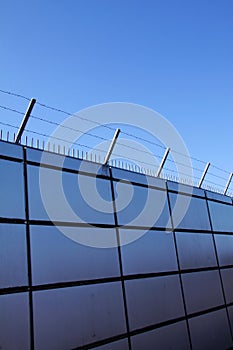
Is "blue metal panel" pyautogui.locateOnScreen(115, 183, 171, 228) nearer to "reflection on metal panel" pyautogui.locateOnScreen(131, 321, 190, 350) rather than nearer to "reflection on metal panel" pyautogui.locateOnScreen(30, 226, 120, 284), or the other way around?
"reflection on metal panel" pyautogui.locateOnScreen(30, 226, 120, 284)

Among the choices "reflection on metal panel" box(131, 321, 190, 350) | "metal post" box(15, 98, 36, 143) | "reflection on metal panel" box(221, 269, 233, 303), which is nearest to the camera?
"metal post" box(15, 98, 36, 143)

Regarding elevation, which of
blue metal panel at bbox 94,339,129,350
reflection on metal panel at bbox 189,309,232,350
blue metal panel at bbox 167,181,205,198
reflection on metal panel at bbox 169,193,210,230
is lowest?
reflection on metal panel at bbox 189,309,232,350

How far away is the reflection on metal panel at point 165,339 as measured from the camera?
13.2 feet

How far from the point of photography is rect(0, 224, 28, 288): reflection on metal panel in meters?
2.96

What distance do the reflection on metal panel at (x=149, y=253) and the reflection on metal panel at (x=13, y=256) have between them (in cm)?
154

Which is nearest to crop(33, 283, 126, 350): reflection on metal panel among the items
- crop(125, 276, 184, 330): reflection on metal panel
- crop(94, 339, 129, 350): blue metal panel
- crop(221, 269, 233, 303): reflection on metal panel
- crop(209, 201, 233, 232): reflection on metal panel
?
crop(94, 339, 129, 350): blue metal panel

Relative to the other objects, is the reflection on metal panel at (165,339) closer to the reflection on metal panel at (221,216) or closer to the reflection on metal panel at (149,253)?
the reflection on metal panel at (149,253)

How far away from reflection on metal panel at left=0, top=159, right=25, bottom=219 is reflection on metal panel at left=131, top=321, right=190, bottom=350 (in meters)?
Result: 2.22

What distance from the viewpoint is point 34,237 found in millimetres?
3309

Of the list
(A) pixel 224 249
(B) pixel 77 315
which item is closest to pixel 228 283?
(A) pixel 224 249

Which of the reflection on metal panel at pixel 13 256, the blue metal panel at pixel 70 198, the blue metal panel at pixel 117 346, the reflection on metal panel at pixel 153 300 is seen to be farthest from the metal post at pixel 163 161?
the reflection on metal panel at pixel 13 256

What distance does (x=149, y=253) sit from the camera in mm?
4688

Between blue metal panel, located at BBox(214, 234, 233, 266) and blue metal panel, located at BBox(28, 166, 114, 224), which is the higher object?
blue metal panel, located at BBox(28, 166, 114, 224)

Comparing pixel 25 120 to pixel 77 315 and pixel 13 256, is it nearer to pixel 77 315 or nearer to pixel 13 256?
pixel 13 256
